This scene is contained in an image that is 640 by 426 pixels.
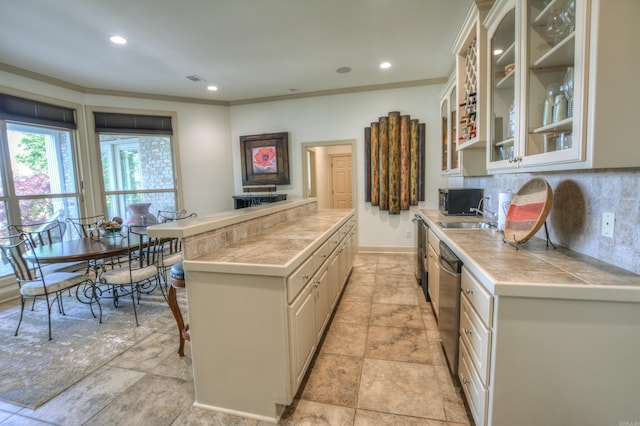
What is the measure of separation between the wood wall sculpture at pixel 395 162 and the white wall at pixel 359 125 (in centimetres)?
13

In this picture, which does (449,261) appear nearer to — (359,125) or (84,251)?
(84,251)

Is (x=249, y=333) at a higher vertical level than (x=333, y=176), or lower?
lower

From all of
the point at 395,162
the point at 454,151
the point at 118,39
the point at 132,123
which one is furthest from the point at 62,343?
the point at 395,162

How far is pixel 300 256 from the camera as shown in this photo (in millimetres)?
1720

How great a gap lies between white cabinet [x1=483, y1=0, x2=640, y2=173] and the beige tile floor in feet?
4.86

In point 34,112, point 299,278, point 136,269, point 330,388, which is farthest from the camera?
point 34,112

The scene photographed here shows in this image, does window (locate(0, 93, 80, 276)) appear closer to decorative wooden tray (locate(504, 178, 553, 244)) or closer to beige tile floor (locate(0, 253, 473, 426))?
beige tile floor (locate(0, 253, 473, 426))

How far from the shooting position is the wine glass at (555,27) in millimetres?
1443

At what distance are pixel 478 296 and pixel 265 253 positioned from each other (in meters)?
1.18

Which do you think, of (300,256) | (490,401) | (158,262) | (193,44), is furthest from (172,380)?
(193,44)

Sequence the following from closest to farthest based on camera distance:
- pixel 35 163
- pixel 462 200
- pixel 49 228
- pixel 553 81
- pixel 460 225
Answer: pixel 553 81
pixel 460 225
pixel 462 200
pixel 49 228
pixel 35 163

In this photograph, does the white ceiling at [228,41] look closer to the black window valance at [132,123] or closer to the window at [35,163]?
the black window valance at [132,123]

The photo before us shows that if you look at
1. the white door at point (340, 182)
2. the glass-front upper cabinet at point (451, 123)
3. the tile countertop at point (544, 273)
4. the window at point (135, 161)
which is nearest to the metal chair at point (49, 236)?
the window at point (135, 161)

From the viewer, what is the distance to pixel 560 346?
3.92 feet
